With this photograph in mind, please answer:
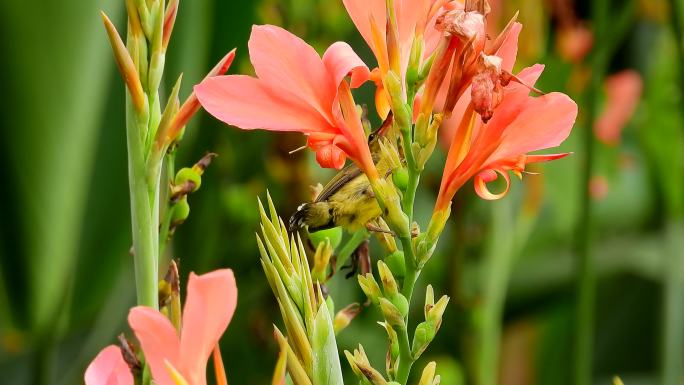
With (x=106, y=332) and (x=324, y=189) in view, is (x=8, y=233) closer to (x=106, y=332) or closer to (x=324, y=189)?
(x=106, y=332)

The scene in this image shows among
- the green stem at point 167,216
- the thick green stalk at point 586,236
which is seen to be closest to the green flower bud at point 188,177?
the green stem at point 167,216

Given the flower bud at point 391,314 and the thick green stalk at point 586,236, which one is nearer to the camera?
the flower bud at point 391,314

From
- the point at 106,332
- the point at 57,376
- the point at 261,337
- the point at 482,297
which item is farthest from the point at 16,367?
the point at 482,297

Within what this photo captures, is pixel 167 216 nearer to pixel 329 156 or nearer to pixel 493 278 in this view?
pixel 329 156

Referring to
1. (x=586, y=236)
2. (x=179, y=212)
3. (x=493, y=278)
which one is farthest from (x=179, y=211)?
(x=493, y=278)

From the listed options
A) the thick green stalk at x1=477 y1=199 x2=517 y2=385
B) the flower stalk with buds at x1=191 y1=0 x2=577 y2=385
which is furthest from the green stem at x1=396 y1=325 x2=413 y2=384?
the thick green stalk at x1=477 y1=199 x2=517 y2=385

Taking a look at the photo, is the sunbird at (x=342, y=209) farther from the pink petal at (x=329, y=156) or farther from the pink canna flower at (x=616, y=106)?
the pink canna flower at (x=616, y=106)

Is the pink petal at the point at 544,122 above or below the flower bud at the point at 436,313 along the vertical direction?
above
